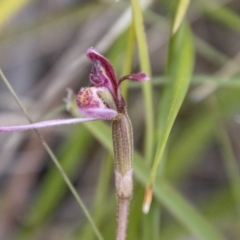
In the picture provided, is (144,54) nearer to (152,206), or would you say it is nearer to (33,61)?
(152,206)

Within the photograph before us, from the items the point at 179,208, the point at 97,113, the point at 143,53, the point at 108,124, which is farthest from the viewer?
the point at 108,124

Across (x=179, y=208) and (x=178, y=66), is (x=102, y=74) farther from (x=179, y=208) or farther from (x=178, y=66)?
(x=179, y=208)

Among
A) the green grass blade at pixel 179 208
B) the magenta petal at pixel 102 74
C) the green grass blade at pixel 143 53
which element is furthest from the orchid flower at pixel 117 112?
the green grass blade at pixel 179 208

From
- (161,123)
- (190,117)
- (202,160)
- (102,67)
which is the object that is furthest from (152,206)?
(202,160)

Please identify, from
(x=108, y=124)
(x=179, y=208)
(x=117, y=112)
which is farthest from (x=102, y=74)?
(x=108, y=124)

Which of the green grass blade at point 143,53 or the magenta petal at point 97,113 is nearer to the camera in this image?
the magenta petal at point 97,113

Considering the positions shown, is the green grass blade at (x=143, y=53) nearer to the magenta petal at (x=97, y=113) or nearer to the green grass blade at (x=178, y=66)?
the green grass blade at (x=178, y=66)
